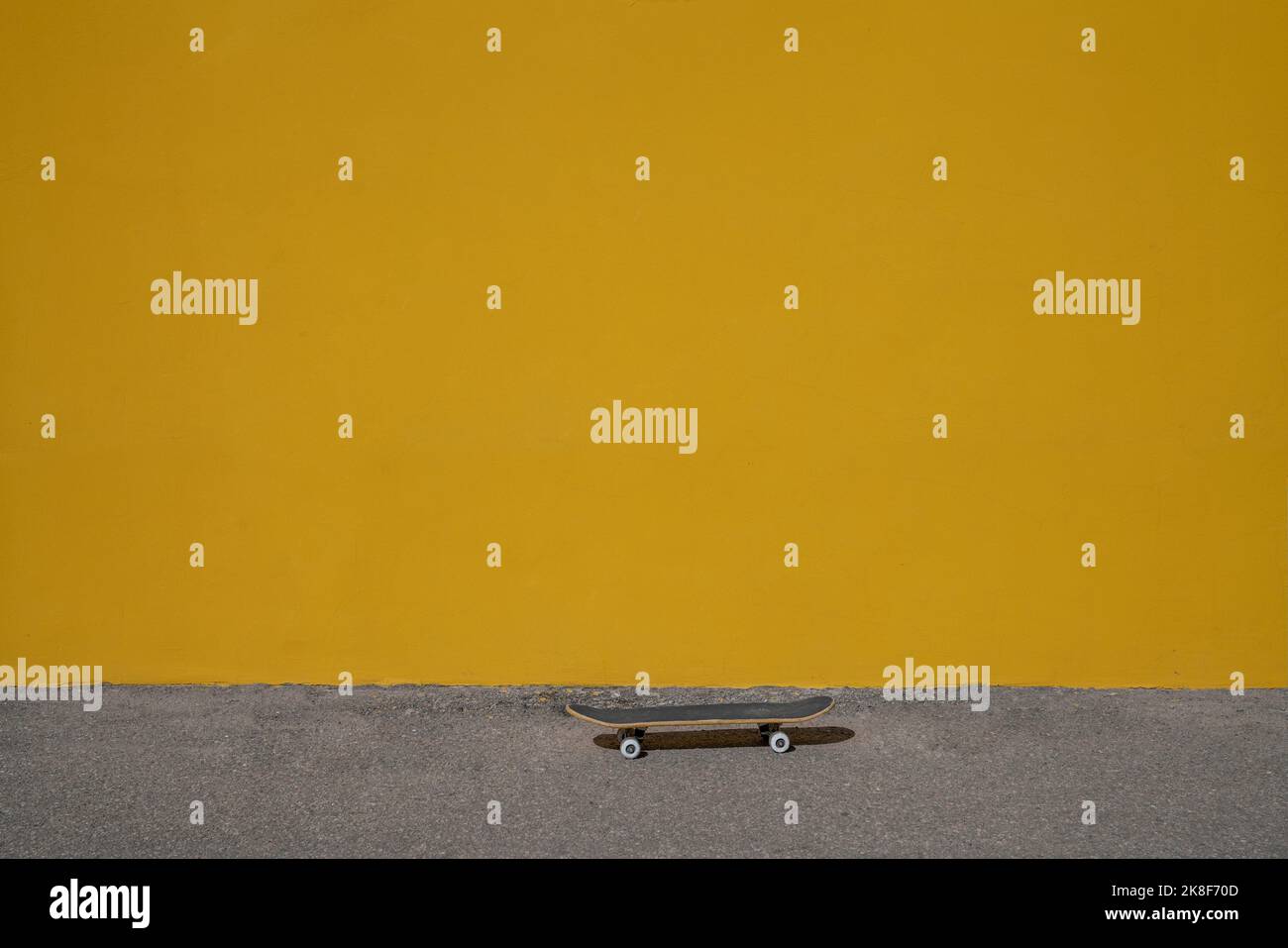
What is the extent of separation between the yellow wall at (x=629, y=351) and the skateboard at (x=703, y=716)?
611 millimetres

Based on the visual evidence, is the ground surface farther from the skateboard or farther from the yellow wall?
the yellow wall

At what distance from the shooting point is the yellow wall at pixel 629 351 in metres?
5.23

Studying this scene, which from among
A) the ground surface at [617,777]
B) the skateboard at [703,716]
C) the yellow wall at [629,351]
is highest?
the yellow wall at [629,351]

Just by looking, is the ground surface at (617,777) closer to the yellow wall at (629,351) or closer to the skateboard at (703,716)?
the skateboard at (703,716)

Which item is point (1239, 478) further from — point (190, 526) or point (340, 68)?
point (190, 526)

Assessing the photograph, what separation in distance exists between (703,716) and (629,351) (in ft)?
6.94

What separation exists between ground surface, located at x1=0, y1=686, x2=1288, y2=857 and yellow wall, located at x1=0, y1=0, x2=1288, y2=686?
13.1 inches

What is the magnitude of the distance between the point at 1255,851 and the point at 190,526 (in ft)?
18.1

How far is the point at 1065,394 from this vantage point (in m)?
5.26

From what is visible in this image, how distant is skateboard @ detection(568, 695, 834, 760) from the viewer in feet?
14.8

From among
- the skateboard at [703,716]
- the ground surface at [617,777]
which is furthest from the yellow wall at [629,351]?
the skateboard at [703,716]

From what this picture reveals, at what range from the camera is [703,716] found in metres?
4.58

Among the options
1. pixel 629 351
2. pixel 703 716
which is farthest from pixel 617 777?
pixel 629 351

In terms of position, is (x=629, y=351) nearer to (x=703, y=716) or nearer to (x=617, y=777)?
(x=703, y=716)
